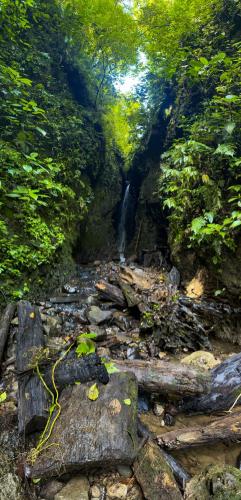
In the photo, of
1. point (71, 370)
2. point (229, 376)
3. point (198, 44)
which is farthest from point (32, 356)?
point (198, 44)

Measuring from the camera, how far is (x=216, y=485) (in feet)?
5.00

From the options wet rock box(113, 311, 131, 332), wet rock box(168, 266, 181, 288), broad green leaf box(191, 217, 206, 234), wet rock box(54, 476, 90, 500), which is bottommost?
wet rock box(54, 476, 90, 500)

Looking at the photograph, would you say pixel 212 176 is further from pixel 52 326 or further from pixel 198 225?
pixel 52 326

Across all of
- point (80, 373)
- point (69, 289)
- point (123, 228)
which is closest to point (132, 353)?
point (80, 373)

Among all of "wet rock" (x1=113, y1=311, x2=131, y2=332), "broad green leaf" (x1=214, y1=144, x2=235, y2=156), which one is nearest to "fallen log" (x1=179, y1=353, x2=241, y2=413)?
"wet rock" (x1=113, y1=311, x2=131, y2=332)

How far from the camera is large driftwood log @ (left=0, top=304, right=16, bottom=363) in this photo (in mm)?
3472

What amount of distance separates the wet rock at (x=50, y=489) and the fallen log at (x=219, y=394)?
4.95 ft

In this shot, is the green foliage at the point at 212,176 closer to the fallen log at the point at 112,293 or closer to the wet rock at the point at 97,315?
the fallen log at the point at 112,293

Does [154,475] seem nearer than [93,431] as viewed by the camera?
Yes

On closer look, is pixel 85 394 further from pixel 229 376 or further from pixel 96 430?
pixel 229 376

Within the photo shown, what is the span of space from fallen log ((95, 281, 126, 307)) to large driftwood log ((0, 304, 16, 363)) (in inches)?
87.1

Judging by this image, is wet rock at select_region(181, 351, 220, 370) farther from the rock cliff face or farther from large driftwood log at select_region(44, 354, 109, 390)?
the rock cliff face

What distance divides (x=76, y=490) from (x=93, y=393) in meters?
0.67

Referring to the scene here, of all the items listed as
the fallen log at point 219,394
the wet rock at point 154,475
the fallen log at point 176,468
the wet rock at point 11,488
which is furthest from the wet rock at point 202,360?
the wet rock at point 11,488
